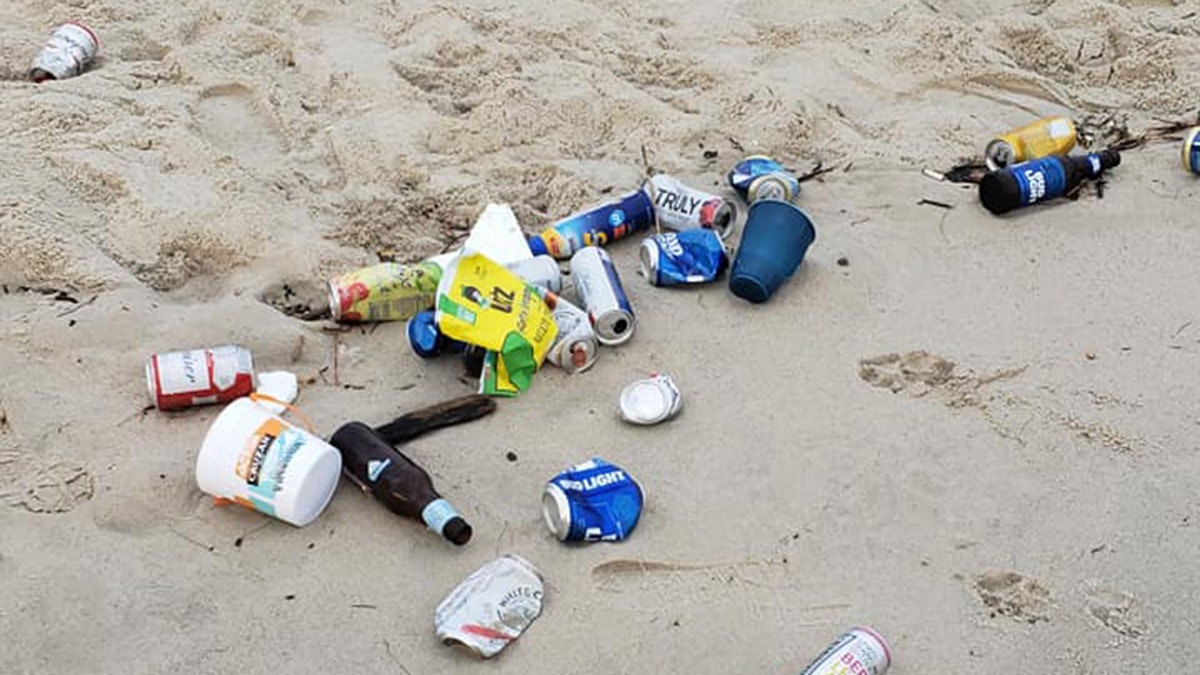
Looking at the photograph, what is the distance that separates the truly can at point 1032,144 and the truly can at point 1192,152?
0.29 m

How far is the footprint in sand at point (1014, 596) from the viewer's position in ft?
7.11

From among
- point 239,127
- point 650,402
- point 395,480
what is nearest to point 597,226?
point 650,402

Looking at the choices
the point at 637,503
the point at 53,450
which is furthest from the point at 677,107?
the point at 53,450

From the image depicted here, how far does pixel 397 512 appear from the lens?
2385 millimetres

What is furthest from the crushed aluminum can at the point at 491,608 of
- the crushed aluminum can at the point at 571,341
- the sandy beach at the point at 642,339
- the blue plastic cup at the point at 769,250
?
the blue plastic cup at the point at 769,250

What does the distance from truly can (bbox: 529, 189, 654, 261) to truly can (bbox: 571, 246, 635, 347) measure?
178 mm

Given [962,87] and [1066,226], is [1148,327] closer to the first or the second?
[1066,226]

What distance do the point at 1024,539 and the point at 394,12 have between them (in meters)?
2.79

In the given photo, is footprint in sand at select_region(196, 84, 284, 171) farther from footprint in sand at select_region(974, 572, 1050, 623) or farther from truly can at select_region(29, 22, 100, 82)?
footprint in sand at select_region(974, 572, 1050, 623)

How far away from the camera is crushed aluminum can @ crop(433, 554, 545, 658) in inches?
82.4

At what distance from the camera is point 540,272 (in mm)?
2941

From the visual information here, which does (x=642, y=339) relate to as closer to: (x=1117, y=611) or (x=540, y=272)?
(x=540, y=272)

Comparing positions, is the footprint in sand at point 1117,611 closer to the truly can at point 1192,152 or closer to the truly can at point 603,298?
the truly can at point 603,298

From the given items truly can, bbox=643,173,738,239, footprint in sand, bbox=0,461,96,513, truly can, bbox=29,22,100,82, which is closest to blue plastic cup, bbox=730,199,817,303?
truly can, bbox=643,173,738,239
